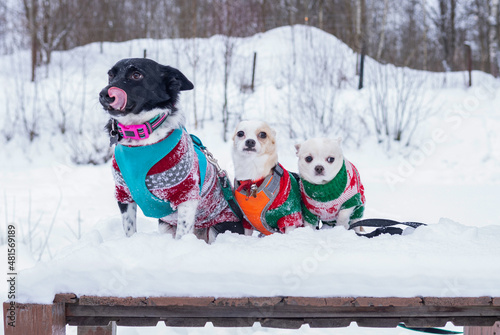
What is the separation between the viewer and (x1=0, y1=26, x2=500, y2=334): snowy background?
1.68 m

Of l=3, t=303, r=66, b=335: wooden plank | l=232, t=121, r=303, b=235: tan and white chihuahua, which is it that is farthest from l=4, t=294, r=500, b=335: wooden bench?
l=232, t=121, r=303, b=235: tan and white chihuahua

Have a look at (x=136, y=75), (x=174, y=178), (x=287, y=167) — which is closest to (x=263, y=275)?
(x=174, y=178)

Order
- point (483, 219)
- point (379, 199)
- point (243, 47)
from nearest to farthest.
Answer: point (483, 219) < point (379, 199) < point (243, 47)

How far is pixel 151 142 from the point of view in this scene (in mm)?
2188

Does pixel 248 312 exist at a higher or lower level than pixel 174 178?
lower

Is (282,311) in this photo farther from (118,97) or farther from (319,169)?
(118,97)

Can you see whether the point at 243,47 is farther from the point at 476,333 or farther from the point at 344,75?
the point at 476,333

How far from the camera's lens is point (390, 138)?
848 centimetres

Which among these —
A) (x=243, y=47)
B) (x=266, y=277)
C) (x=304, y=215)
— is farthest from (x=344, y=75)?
(x=266, y=277)

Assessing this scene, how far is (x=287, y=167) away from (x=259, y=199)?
4.80 meters

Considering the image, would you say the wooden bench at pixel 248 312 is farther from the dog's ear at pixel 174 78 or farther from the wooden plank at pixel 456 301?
the dog's ear at pixel 174 78

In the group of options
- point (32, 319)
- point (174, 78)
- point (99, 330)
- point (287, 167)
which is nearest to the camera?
point (32, 319)

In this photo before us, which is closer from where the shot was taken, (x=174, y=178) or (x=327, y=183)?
(x=174, y=178)

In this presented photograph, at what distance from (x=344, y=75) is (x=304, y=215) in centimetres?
843
